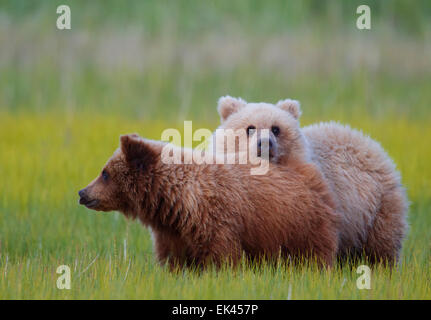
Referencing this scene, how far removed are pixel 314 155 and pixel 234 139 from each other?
790 mm

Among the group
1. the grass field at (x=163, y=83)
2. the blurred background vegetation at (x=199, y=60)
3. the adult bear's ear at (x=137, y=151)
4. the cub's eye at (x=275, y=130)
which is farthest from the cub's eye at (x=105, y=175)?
the blurred background vegetation at (x=199, y=60)

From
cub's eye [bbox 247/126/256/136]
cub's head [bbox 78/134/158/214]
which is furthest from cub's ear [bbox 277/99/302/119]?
cub's head [bbox 78/134/158/214]

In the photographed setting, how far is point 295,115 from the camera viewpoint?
7148 millimetres

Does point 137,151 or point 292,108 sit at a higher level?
point 292,108

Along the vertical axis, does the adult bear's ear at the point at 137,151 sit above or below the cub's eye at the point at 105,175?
above

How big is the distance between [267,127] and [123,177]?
59.6 inches

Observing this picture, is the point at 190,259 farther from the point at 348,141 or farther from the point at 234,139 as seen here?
the point at 348,141

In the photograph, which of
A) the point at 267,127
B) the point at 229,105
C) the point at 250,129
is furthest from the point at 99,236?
the point at 267,127

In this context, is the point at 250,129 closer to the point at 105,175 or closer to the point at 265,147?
the point at 265,147

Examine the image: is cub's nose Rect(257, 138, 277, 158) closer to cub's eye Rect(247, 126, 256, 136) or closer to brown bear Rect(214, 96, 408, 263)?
brown bear Rect(214, 96, 408, 263)

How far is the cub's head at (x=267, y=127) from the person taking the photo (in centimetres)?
635

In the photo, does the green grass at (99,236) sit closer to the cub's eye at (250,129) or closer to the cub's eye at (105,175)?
the cub's eye at (105,175)

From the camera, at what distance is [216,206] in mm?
5664

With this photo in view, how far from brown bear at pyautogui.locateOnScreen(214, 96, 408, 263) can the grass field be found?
0.73m
